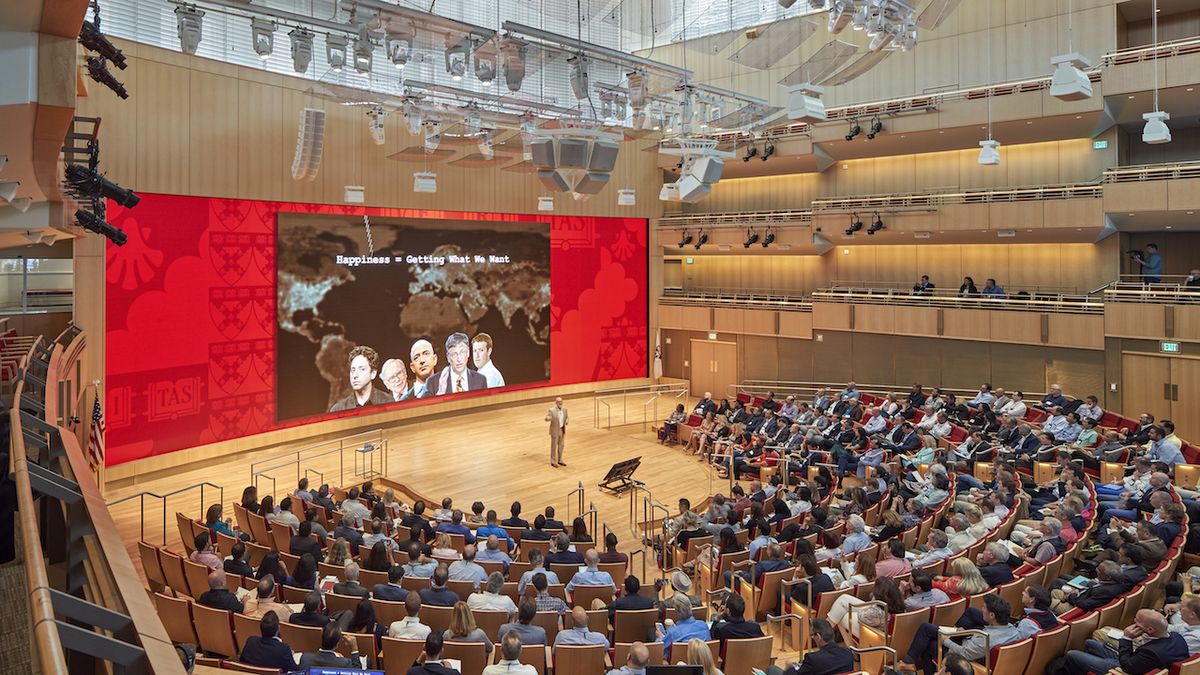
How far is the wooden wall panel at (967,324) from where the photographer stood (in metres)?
18.3

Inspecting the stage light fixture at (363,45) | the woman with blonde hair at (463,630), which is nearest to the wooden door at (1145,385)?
the woman with blonde hair at (463,630)

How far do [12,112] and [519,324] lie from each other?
56.9ft

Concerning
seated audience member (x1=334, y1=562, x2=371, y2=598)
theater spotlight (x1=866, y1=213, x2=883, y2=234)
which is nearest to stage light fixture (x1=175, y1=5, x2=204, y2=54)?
seated audience member (x1=334, y1=562, x2=371, y2=598)

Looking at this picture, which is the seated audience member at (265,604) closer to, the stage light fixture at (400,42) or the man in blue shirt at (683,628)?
the man in blue shirt at (683,628)

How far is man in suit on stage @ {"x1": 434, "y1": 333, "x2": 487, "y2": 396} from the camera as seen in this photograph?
19.5 m

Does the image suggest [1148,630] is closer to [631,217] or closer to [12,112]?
[12,112]

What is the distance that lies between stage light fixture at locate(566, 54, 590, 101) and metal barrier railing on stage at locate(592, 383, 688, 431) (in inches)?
377

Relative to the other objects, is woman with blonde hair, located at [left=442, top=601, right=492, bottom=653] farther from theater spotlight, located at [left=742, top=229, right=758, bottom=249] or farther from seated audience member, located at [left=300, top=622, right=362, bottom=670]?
theater spotlight, located at [left=742, top=229, right=758, bottom=249]

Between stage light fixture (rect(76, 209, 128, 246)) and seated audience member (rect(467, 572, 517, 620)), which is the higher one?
stage light fixture (rect(76, 209, 128, 246))

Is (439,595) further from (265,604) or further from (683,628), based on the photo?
(683,628)

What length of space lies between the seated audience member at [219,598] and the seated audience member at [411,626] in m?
1.28

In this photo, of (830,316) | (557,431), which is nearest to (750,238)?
(830,316)

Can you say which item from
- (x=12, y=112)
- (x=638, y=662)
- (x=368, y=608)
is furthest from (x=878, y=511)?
(x=12, y=112)

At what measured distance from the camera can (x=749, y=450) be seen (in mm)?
15203
